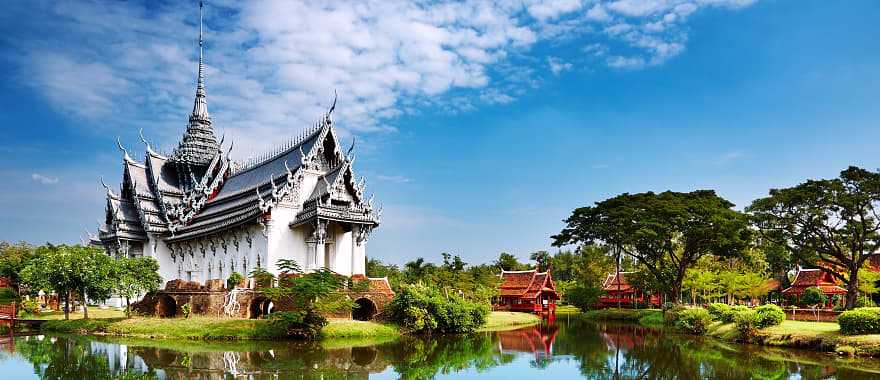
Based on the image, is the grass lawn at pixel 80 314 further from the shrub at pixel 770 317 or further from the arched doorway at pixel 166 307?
the shrub at pixel 770 317

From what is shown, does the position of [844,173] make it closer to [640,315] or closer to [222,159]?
[640,315]

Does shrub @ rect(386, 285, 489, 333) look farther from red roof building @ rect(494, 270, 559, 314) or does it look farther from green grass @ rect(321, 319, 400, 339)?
red roof building @ rect(494, 270, 559, 314)

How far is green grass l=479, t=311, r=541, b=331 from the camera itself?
31970 millimetres

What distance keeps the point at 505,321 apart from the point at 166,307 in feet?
53.4

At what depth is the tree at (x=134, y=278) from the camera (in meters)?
26.6

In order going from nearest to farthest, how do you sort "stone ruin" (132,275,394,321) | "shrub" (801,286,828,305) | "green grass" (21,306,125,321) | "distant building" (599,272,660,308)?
"stone ruin" (132,275,394,321) < "green grass" (21,306,125,321) < "shrub" (801,286,828,305) < "distant building" (599,272,660,308)

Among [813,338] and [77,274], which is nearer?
[813,338]

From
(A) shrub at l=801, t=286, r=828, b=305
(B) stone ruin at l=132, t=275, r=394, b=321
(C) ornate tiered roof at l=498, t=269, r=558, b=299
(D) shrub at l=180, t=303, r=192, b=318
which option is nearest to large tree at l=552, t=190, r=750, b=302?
(A) shrub at l=801, t=286, r=828, b=305

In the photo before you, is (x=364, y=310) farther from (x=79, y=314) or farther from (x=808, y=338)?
(x=808, y=338)

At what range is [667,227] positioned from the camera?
35281 mm

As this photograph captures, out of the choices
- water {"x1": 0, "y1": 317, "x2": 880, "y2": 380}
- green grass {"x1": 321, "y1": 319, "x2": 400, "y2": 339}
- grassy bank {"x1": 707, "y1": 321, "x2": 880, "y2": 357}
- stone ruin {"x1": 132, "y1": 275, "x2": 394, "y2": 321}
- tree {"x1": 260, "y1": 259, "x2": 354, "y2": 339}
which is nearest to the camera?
water {"x1": 0, "y1": 317, "x2": 880, "y2": 380}

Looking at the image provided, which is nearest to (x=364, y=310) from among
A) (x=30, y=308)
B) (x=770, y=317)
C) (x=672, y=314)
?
(x=770, y=317)

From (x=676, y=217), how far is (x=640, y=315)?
756cm

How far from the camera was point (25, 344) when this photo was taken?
22234mm
